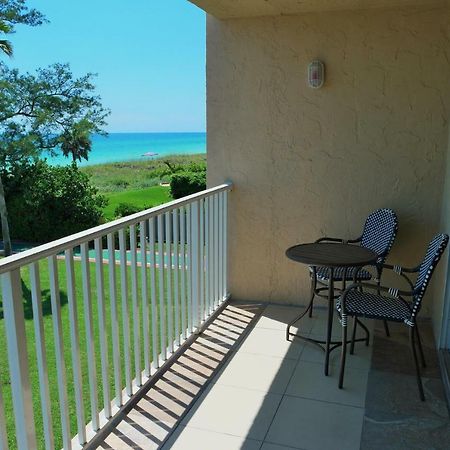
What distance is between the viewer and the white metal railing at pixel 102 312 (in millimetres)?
1803

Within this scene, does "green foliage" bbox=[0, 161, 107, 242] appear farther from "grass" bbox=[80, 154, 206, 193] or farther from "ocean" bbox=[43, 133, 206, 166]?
"ocean" bbox=[43, 133, 206, 166]

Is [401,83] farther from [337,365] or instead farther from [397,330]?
[337,365]

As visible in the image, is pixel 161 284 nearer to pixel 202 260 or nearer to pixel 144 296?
pixel 144 296

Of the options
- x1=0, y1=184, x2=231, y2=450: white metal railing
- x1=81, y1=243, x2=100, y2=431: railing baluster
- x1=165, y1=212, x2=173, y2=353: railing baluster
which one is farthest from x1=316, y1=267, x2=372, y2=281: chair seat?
x1=81, y1=243, x2=100, y2=431: railing baluster

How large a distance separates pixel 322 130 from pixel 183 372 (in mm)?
2363

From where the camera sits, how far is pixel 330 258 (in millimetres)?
3219

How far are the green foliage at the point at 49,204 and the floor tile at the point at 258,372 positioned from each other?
901cm

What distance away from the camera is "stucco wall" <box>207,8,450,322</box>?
3859 mm

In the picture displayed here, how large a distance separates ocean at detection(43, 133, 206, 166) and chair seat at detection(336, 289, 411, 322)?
1191 inches

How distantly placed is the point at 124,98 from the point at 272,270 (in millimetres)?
35258

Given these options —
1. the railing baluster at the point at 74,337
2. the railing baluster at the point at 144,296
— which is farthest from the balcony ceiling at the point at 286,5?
the railing baluster at the point at 74,337

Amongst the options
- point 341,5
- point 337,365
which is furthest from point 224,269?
point 341,5

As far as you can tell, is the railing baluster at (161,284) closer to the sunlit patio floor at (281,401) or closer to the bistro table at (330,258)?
the sunlit patio floor at (281,401)

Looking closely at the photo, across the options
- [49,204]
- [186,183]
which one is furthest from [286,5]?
[49,204]
